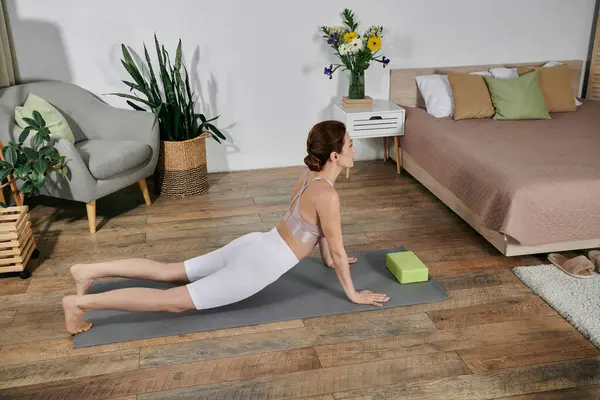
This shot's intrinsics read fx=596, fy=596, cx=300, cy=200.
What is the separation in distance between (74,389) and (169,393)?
0.35 meters

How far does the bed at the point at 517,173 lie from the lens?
2926 millimetres

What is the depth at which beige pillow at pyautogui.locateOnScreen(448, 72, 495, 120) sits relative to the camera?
4199 mm

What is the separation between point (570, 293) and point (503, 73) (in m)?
2.33

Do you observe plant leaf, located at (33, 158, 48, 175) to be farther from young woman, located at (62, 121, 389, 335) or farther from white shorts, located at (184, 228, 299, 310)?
white shorts, located at (184, 228, 299, 310)

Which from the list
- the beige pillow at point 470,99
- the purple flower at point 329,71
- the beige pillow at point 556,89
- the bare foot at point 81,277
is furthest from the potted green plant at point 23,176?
the beige pillow at point 556,89

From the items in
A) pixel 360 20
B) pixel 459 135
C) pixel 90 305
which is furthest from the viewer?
pixel 360 20

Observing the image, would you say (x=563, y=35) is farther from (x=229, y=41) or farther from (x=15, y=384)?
(x=15, y=384)

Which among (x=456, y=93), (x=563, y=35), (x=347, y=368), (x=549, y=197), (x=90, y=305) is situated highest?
(x=563, y=35)

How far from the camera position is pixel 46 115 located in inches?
142

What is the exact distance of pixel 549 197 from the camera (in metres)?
2.91

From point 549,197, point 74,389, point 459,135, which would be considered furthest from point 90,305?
point 459,135

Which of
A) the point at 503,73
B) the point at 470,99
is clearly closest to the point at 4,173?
the point at 470,99

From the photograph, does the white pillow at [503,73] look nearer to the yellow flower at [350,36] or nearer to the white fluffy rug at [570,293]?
the yellow flower at [350,36]

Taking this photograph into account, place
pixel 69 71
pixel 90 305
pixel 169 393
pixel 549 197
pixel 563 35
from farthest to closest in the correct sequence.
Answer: pixel 563 35, pixel 69 71, pixel 549 197, pixel 90 305, pixel 169 393
